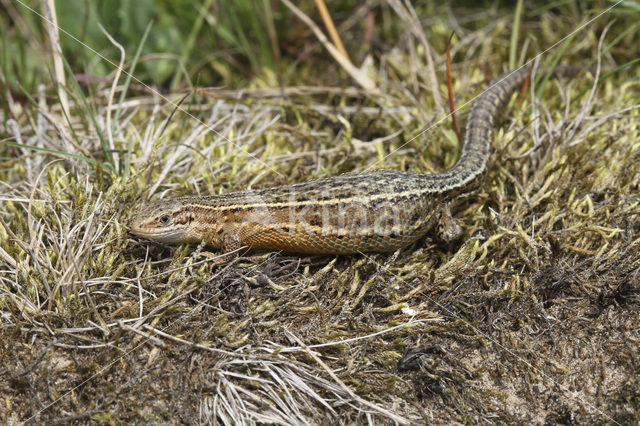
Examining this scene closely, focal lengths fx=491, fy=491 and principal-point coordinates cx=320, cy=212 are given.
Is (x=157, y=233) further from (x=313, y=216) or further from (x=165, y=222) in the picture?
(x=313, y=216)

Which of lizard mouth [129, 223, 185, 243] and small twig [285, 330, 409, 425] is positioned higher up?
lizard mouth [129, 223, 185, 243]

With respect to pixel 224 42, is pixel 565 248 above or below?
below

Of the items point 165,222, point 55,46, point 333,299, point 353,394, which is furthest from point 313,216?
point 55,46

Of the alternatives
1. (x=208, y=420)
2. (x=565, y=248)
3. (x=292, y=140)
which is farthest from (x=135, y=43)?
(x=565, y=248)

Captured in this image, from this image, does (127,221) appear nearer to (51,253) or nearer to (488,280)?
(51,253)

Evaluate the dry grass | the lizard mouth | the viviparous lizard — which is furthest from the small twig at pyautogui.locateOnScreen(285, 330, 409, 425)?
the lizard mouth

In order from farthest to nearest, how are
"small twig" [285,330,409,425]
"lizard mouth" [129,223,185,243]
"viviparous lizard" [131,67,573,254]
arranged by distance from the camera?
1. "viviparous lizard" [131,67,573,254]
2. "lizard mouth" [129,223,185,243]
3. "small twig" [285,330,409,425]

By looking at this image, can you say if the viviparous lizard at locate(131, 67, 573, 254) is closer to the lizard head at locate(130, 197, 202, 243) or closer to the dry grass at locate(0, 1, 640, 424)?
the lizard head at locate(130, 197, 202, 243)
